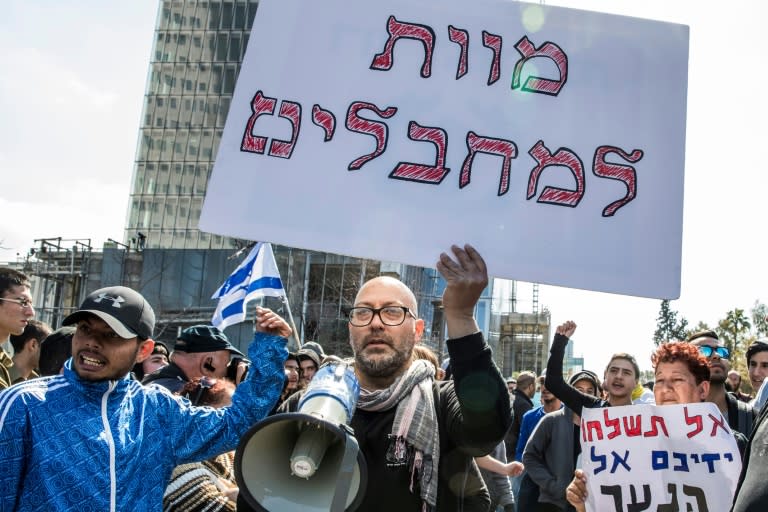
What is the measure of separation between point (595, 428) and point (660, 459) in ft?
1.01

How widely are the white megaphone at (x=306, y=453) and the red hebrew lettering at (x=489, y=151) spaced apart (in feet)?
3.69

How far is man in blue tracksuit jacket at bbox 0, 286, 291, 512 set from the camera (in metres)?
2.34

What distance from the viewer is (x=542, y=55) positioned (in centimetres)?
276

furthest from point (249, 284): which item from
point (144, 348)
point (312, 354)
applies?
point (144, 348)

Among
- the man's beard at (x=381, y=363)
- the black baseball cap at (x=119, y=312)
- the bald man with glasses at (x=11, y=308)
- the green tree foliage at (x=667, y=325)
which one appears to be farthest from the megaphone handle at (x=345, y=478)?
the green tree foliage at (x=667, y=325)

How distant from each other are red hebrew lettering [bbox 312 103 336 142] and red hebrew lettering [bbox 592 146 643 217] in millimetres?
964

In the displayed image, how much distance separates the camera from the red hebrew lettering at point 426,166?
267cm

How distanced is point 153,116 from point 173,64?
4108 mm

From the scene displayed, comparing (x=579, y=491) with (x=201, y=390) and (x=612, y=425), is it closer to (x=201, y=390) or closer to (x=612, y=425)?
(x=612, y=425)

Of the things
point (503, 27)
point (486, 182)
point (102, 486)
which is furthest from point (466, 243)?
point (102, 486)

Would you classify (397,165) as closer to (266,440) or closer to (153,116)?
(266,440)

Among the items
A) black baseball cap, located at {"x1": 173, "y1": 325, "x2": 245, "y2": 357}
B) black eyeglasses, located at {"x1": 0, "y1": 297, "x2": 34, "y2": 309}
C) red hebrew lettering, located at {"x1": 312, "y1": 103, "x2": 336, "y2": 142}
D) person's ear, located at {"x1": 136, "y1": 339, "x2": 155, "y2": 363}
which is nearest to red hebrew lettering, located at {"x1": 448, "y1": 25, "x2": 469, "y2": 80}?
red hebrew lettering, located at {"x1": 312, "y1": 103, "x2": 336, "y2": 142}

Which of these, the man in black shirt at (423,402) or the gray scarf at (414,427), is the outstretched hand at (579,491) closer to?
the man in black shirt at (423,402)

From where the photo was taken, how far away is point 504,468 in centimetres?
589
